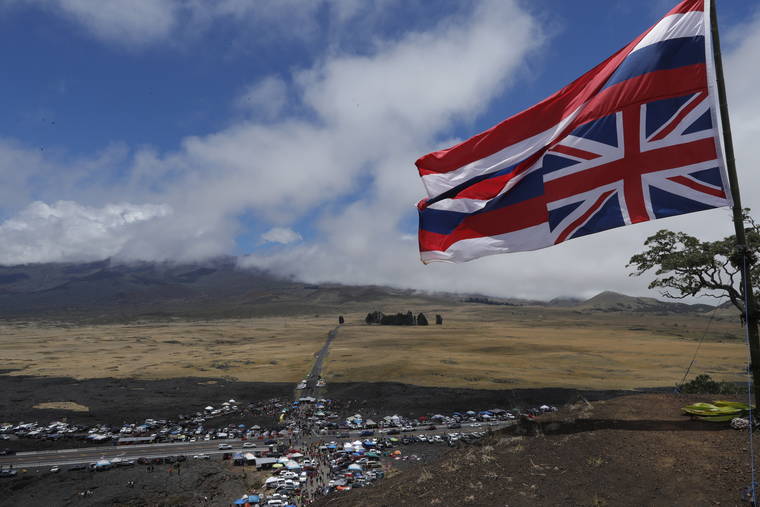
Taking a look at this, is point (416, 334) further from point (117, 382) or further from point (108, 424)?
point (108, 424)

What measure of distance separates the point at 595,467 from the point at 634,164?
747cm

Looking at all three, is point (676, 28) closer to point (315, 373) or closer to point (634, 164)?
point (634, 164)

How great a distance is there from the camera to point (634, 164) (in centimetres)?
1042

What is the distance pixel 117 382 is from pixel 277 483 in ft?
199

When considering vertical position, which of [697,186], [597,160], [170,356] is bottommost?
[170,356]

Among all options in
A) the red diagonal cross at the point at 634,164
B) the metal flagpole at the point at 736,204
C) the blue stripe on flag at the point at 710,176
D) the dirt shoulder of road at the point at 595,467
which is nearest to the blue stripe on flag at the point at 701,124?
the red diagonal cross at the point at 634,164

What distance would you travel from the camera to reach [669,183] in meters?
9.95

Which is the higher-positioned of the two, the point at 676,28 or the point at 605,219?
the point at 676,28

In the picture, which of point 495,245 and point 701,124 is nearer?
point 701,124

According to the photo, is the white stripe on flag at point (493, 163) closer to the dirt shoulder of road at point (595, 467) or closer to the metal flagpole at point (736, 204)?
the metal flagpole at point (736, 204)

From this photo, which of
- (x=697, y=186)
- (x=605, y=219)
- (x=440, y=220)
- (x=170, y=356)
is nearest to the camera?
(x=697, y=186)

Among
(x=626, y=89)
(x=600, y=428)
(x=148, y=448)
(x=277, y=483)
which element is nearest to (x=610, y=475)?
(x=600, y=428)

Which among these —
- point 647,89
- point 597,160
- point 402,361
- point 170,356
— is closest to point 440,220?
point 597,160

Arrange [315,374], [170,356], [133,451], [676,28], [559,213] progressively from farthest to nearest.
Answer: [170,356] → [315,374] → [133,451] → [559,213] → [676,28]
